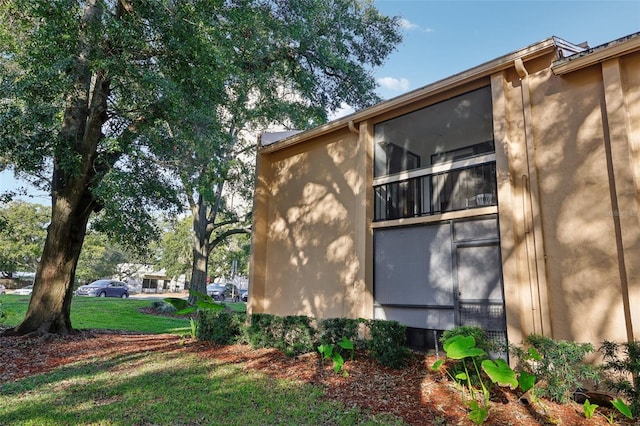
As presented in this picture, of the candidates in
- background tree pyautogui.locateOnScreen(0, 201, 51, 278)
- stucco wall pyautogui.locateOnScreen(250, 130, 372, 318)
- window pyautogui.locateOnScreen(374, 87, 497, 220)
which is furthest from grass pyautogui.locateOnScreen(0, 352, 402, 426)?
background tree pyautogui.locateOnScreen(0, 201, 51, 278)

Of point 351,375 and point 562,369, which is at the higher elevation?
point 562,369

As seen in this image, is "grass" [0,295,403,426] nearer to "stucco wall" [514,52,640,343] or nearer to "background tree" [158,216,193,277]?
"stucco wall" [514,52,640,343]

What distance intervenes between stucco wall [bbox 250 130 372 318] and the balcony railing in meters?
0.57

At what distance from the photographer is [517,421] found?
14.7 ft

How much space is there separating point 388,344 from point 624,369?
3.17m

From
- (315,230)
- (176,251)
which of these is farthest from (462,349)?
(176,251)

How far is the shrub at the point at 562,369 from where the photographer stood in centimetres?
478

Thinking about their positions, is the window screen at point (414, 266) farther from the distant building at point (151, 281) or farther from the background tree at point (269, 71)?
the distant building at point (151, 281)

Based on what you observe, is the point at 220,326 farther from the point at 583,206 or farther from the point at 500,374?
the point at 583,206

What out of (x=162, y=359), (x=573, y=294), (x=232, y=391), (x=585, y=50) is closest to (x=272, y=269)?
(x=162, y=359)

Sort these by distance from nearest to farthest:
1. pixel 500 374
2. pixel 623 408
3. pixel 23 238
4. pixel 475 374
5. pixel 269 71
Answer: pixel 623 408
pixel 500 374
pixel 475 374
pixel 269 71
pixel 23 238

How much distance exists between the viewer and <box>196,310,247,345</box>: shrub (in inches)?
353

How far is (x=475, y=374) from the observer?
557cm

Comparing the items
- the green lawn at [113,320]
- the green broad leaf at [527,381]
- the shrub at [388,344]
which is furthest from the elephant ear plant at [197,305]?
the green broad leaf at [527,381]
